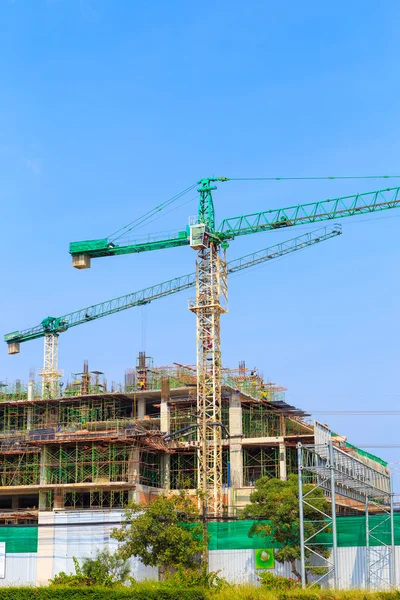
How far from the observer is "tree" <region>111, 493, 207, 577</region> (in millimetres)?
44844

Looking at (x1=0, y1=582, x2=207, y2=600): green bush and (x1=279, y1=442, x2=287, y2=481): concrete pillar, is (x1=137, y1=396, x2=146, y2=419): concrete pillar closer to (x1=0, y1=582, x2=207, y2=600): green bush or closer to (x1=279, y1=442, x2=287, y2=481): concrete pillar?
(x1=279, y1=442, x2=287, y2=481): concrete pillar

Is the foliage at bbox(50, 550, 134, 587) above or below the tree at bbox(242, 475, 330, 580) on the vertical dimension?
below

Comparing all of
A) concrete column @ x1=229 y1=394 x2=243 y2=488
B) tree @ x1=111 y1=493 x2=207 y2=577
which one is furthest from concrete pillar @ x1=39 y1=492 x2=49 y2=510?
tree @ x1=111 y1=493 x2=207 y2=577

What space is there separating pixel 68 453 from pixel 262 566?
33.4 m

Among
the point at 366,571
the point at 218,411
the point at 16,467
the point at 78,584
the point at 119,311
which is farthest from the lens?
the point at 119,311

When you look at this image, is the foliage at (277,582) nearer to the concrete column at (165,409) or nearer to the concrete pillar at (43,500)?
the concrete column at (165,409)

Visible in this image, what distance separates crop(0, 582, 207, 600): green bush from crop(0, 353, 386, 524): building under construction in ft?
113

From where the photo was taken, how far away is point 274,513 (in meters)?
47.0

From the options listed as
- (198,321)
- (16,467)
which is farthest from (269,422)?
(16,467)

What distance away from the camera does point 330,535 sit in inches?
1836

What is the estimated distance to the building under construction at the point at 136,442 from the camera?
246ft

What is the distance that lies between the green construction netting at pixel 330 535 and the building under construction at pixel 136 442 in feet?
72.1

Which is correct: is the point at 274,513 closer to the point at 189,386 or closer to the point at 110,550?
the point at 110,550

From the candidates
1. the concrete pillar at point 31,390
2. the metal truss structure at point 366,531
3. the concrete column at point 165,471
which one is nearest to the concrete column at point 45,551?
the metal truss structure at point 366,531
